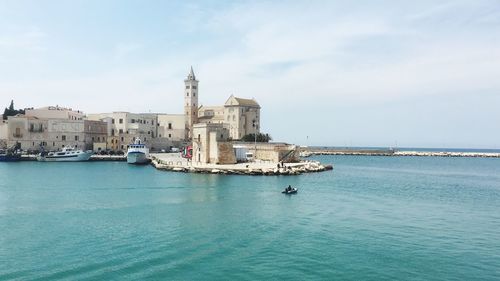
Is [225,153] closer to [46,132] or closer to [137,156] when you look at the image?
[137,156]

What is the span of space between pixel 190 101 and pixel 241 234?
230 feet

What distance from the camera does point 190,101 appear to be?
287 ft

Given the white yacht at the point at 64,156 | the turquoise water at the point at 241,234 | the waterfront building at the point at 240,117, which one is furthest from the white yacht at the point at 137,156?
the turquoise water at the point at 241,234

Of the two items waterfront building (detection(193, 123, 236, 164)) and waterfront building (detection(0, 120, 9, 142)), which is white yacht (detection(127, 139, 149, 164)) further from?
waterfront building (detection(0, 120, 9, 142))

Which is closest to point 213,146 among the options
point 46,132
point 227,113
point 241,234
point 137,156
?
point 137,156

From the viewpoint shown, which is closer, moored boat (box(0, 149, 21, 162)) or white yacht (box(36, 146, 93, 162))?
moored boat (box(0, 149, 21, 162))

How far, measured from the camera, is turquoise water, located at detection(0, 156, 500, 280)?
576 inches

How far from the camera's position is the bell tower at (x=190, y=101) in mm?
87438

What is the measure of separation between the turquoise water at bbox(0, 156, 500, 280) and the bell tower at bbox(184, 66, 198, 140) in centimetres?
5264

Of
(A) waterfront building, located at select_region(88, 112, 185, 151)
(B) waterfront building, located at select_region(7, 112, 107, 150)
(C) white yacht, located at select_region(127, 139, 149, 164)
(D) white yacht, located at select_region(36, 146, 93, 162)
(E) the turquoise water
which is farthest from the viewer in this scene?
(A) waterfront building, located at select_region(88, 112, 185, 151)

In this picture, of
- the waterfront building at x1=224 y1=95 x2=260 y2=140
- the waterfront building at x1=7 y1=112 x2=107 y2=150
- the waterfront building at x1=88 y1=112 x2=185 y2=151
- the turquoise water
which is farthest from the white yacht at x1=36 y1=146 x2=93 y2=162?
the turquoise water

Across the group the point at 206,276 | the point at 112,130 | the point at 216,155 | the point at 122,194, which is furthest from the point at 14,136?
the point at 206,276

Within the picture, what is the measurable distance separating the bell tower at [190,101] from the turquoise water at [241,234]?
52.6 metres

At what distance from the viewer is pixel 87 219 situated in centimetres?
2198
